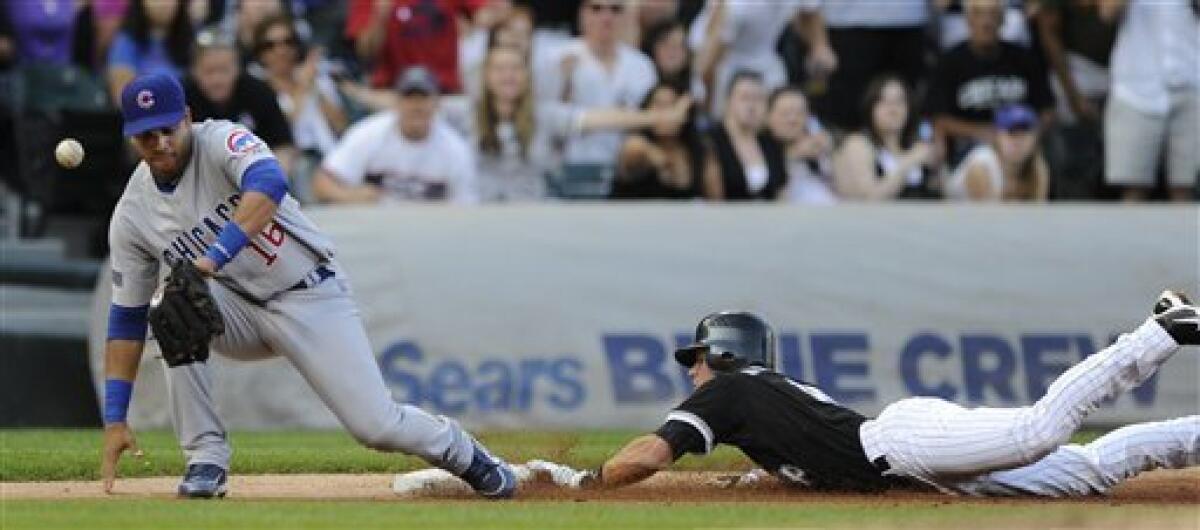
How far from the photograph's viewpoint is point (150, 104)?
360 inches

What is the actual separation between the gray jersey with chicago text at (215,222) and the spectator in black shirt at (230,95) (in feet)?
19.3

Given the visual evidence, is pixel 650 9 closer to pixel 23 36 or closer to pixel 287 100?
pixel 287 100

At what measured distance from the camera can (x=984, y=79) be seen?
17.2 m

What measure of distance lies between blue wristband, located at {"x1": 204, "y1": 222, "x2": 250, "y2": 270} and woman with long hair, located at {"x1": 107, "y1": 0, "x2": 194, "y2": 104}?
708cm

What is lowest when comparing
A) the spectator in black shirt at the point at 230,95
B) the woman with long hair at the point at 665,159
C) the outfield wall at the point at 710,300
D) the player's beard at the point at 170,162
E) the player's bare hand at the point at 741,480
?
the outfield wall at the point at 710,300

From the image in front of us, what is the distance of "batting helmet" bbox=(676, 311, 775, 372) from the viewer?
31.7ft

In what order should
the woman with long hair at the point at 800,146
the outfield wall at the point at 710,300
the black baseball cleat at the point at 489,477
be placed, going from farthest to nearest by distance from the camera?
the woman with long hair at the point at 800,146
the outfield wall at the point at 710,300
the black baseball cleat at the point at 489,477

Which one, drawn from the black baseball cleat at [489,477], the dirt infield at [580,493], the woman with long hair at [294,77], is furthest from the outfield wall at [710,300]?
the black baseball cleat at [489,477]

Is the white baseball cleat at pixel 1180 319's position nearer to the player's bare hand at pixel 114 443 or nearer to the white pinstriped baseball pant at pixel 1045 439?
the white pinstriped baseball pant at pixel 1045 439

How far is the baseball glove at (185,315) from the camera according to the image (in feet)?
29.5

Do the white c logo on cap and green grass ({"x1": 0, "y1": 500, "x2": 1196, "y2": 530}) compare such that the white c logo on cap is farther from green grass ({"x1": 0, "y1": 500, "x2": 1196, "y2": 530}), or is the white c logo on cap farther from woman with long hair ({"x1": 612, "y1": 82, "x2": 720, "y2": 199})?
woman with long hair ({"x1": 612, "y1": 82, "x2": 720, "y2": 199})

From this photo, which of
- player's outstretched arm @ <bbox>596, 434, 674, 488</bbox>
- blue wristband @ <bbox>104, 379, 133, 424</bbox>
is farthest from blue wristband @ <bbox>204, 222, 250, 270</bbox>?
player's outstretched arm @ <bbox>596, 434, 674, 488</bbox>

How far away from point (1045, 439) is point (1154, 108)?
308 inches

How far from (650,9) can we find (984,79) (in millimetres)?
2299
